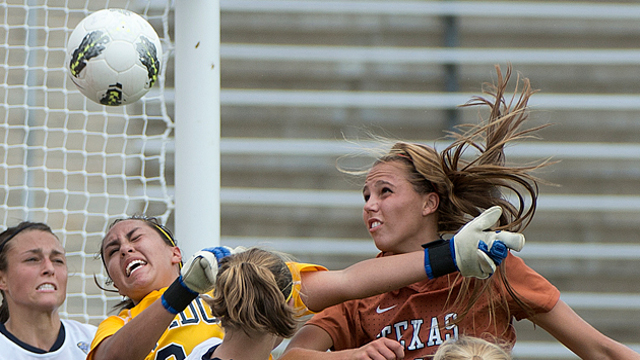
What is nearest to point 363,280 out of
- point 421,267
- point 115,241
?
point 421,267

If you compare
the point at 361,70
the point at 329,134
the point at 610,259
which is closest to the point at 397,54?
the point at 361,70

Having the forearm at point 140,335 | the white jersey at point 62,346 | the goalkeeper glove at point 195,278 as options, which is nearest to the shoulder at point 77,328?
the white jersey at point 62,346

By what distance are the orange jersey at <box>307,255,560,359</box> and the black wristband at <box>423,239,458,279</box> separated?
0.25 metres

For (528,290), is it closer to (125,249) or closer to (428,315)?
(428,315)

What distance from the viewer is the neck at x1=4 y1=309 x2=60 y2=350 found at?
2754mm

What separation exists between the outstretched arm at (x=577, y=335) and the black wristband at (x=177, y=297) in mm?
1086

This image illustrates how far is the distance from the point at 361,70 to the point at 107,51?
2.50m

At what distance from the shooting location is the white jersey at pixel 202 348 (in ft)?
7.18

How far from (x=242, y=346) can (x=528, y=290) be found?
920 millimetres

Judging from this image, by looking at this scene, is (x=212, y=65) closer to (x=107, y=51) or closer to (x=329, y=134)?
(x=107, y=51)

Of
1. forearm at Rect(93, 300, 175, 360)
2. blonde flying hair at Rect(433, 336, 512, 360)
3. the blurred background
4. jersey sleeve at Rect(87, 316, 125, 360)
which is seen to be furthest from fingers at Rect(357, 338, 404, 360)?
the blurred background

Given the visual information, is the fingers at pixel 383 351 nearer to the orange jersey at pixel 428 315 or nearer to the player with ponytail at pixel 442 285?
the player with ponytail at pixel 442 285

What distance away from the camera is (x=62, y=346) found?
2805mm

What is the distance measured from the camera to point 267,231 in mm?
4801
